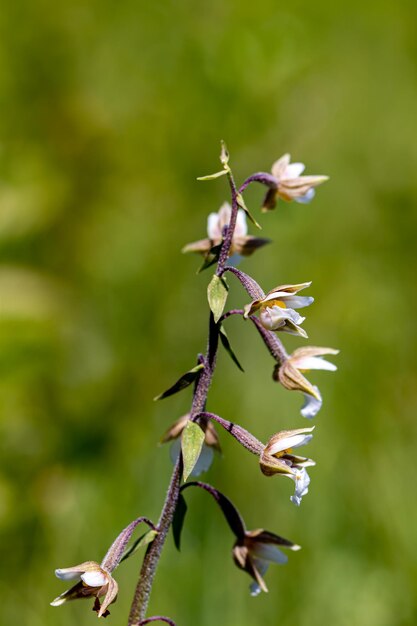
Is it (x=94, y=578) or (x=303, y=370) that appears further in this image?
(x=303, y=370)

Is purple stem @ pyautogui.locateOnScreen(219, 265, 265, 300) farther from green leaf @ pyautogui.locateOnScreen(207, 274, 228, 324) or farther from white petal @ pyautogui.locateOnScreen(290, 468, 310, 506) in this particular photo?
white petal @ pyautogui.locateOnScreen(290, 468, 310, 506)

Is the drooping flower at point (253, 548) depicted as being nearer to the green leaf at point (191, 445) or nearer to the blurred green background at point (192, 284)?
the green leaf at point (191, 445)

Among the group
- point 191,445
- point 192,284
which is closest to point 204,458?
point 191,445

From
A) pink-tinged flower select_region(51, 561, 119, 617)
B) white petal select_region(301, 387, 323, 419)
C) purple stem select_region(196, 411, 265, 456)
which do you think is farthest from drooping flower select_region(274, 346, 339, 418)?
pink-tinged flower select_region(51, 561, 119, 617)

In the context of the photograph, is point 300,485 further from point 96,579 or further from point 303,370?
point 96,579

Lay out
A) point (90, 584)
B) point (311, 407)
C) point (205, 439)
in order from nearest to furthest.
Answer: point (90, 584) < point (311, 407) < point (205, 439)
